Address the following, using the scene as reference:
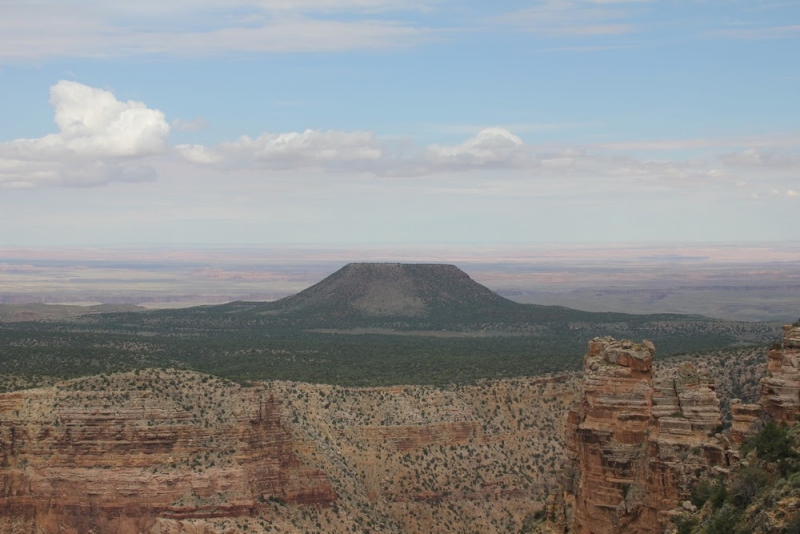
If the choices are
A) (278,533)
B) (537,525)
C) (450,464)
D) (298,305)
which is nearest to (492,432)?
(450,464)

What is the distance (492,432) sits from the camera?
3100 inches

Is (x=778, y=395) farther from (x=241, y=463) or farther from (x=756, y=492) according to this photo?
(x=241, y=463)

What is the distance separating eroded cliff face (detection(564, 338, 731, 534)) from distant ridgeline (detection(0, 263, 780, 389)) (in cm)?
4681

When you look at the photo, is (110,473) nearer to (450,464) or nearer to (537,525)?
(450,464)

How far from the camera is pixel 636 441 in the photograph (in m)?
32.3

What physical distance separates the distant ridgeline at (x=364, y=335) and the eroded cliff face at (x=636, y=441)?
154 ft

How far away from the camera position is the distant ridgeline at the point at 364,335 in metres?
88.4

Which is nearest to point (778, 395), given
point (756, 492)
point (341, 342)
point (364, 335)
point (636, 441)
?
point (756, 492)

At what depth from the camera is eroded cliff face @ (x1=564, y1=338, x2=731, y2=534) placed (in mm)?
29891

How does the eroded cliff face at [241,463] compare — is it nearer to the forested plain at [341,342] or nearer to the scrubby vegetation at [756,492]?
the forested plain at [341,342]

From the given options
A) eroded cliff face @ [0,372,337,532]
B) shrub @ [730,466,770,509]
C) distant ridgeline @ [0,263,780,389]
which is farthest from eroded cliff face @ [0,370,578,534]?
shrub @ [730,466,770,509]

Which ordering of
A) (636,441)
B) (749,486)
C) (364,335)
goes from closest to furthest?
(749,486) < (636,441) < (364,335)

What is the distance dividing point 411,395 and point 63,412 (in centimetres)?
2387

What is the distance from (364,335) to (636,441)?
322 ft
